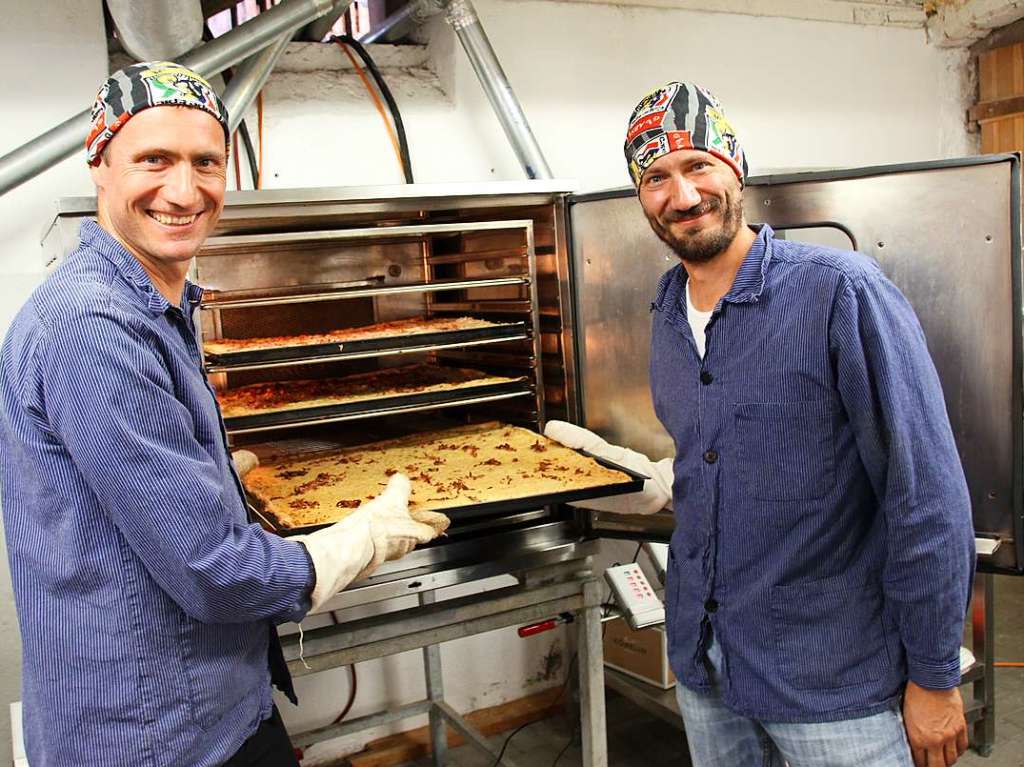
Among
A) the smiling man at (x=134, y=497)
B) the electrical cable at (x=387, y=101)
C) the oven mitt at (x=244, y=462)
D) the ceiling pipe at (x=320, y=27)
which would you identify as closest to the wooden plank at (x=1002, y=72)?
the electrical cable at (x=387, y=101)

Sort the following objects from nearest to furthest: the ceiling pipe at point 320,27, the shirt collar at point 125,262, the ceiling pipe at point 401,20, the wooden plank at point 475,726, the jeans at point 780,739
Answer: the shirt collar at point 125,262 → the jeans at point 780,739 → the ceiling pipe at point 320,27 → the ceiling pipe at point 401,20 → the wooden plank at point 475,726

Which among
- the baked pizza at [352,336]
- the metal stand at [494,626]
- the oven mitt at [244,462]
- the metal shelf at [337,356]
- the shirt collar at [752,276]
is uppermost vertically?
the shirt collar at [752,276]

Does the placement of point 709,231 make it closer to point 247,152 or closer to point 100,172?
point 100,172

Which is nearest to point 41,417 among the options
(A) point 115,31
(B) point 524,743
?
(A) point 115,31

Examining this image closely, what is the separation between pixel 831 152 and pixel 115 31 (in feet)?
9.98

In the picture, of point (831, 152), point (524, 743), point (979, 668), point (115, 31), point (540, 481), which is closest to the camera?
point (540, 481)

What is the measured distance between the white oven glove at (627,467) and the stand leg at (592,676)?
243 mm

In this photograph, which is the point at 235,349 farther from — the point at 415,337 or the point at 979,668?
the point at 979,668

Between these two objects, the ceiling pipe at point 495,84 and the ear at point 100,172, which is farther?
the ceiling pipe at point 495,84

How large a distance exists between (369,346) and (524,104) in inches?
57.6

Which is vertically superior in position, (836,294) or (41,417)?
(836,294)

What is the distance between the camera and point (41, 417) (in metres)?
1.36

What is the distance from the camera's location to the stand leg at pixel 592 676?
2525mm

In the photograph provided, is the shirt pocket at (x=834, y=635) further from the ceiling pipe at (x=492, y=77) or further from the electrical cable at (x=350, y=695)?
the electrical cable at (x=350, y=695)
